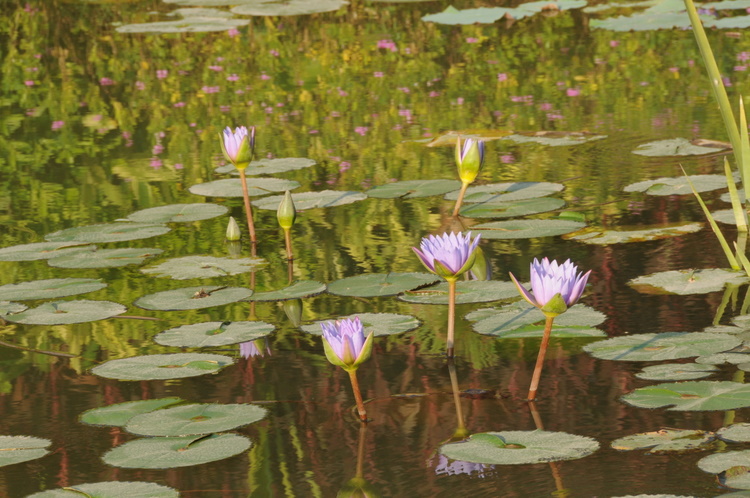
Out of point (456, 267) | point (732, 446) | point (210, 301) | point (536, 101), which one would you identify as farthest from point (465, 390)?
point (536, 101)

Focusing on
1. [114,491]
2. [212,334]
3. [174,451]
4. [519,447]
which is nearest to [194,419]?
[174,451]

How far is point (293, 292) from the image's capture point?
3154 millimetres

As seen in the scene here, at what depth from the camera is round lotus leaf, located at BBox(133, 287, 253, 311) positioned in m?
3.08

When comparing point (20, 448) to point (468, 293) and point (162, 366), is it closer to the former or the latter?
point (162, 366)

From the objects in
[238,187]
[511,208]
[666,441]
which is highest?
[238,187]

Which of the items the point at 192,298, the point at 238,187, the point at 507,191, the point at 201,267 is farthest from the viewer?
the point at 238,187

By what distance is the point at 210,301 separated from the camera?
3.09 metres

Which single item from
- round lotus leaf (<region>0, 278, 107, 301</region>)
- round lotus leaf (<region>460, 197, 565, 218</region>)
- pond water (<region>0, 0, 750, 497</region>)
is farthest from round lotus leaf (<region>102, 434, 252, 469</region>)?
round lotus leaf (<region>460, 197, 565, 218</region>)

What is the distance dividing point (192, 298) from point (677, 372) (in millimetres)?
1400

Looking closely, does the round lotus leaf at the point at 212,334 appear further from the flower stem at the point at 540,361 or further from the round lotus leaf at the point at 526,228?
the round lotus leaf at the point at 526,228

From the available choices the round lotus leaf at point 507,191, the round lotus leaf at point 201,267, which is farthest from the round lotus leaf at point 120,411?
the round lotus leaf at point 507,191

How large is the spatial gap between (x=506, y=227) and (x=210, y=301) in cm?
113

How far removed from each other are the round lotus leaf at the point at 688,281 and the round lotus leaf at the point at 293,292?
89 cm

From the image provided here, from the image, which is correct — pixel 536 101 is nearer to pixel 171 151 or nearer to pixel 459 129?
pixel 459 129
